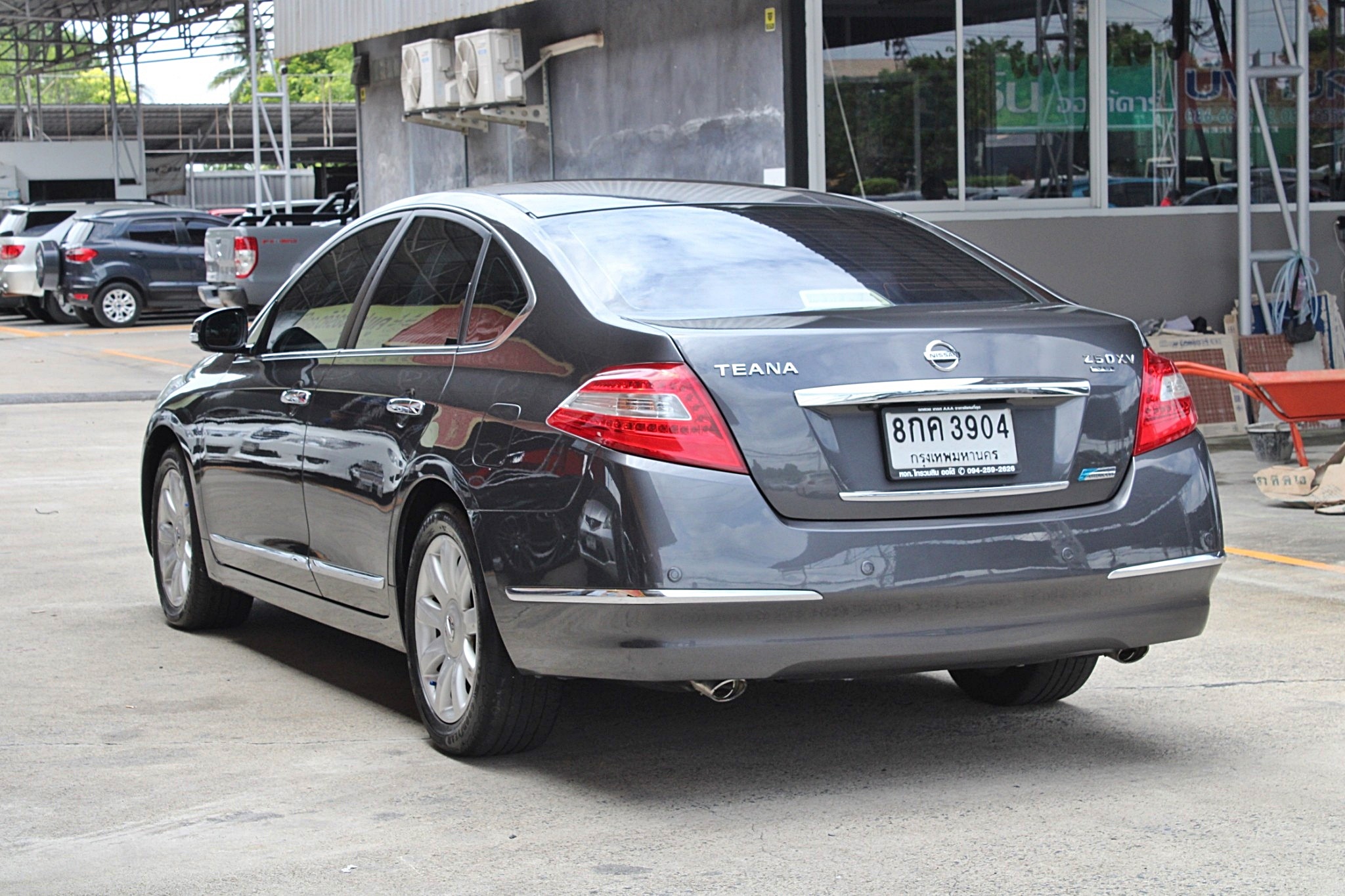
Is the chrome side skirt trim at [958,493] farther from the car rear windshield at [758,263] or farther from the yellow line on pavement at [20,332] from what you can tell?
the yellow line on pavement at [20,332]

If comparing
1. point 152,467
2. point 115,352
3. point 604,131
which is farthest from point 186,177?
point 152,467

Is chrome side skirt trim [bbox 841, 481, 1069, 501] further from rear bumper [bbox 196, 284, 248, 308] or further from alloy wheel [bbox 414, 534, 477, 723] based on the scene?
rear bumper [bbox 196, 284, 248, 308]

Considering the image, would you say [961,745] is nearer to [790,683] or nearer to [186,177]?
[790,683]

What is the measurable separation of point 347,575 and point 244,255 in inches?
694

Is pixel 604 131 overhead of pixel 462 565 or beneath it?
overhead

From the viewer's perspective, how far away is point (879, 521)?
4539 millimetres

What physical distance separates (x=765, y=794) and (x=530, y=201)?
1903 mm

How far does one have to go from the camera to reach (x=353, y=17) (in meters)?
20.1

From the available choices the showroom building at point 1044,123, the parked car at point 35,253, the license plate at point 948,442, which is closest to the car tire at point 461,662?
the license plate at point 948,442

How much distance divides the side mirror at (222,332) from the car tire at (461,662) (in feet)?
6.00

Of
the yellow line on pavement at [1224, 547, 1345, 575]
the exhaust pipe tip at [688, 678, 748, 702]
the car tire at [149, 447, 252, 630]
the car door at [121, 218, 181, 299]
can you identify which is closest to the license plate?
the exhaust pipe tip at [688, 678, 748, 702]

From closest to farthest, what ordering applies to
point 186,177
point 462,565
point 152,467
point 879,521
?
point 879,521
point 462,565
point 152,467
point 186,177

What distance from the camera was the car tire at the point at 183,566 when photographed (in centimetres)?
706

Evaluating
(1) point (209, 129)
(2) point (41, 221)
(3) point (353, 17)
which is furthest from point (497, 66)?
(1) point (209, 129)
